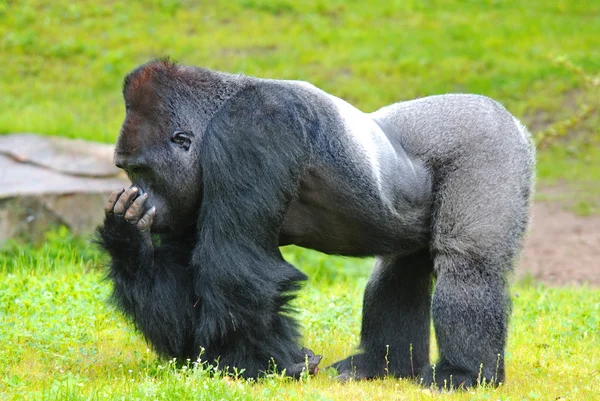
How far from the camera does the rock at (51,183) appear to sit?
24.5 feet

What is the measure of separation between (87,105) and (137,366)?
774 centimetres

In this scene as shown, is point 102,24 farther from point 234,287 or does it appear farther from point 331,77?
point 234,287

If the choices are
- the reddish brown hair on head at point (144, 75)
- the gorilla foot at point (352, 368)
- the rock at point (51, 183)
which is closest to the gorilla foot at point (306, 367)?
the gorilla foot at point (352, 368)

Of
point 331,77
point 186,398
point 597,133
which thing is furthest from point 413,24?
point 186,398

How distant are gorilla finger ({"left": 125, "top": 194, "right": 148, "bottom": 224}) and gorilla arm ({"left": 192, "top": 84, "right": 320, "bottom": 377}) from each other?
0.28 m

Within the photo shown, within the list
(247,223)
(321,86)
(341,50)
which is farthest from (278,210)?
(341,50)

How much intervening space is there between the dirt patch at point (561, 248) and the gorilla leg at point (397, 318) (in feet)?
11.4

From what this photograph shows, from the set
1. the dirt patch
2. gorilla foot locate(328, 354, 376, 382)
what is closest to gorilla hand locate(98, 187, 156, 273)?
gorilla foot locate(328, 354, 376, 382)

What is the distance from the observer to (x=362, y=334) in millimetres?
4863

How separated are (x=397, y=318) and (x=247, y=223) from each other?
3.96ft

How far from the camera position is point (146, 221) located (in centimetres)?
414

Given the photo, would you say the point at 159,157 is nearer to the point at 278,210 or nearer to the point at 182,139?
the point at 182,139

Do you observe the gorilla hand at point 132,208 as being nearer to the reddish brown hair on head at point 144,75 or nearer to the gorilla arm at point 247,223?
the gorilla arm at point 247,223

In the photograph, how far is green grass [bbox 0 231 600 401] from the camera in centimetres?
372
